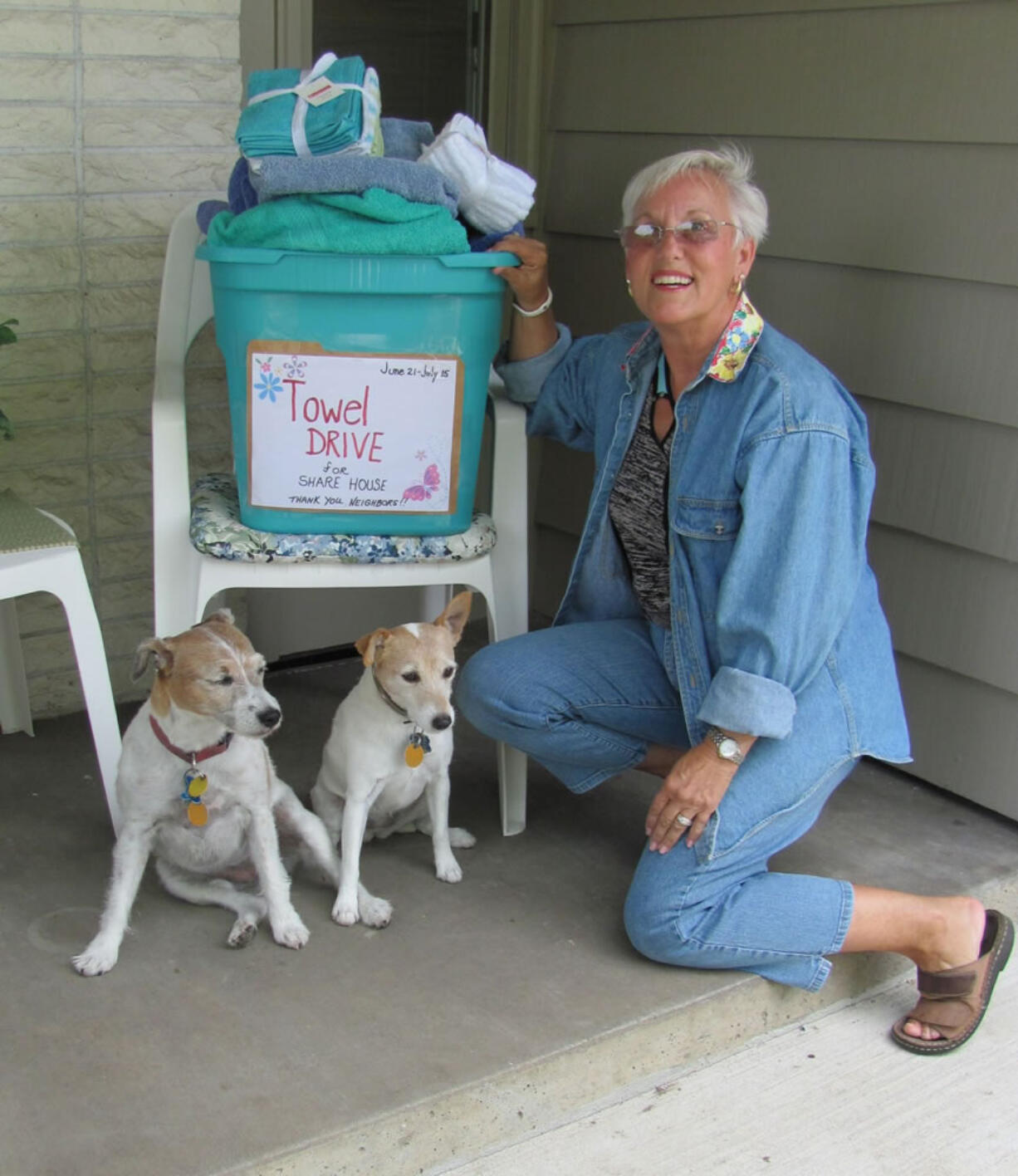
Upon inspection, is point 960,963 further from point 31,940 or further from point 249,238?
point 249,238

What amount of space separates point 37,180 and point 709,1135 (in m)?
2.18

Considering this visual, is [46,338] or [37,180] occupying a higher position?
[37,180]

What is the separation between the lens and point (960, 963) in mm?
2234

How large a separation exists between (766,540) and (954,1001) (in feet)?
2.71

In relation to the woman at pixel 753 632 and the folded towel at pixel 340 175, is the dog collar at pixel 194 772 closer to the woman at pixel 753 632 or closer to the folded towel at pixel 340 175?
the woman at pixel 753 632

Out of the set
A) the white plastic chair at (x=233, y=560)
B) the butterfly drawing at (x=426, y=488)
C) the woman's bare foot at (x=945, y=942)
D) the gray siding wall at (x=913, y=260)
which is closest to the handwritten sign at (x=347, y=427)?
the butterfly drawing at (x=426, y=488)

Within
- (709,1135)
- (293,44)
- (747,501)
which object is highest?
(293,44)

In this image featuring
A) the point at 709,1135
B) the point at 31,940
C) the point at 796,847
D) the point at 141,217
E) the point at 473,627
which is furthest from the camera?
the point at 473,627

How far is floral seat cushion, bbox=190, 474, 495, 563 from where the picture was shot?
7.75ft

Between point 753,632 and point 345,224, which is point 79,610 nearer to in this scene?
point 345,224

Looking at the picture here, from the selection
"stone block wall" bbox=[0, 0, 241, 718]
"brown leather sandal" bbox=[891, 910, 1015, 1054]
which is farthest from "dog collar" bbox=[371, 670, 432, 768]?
"stone block wall" bbox=[0, 0, 241, 718]

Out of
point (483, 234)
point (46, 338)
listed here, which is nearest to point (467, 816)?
point (483, 234)

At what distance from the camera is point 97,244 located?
2.85 metres

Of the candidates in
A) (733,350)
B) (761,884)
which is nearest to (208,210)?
(733,350)
